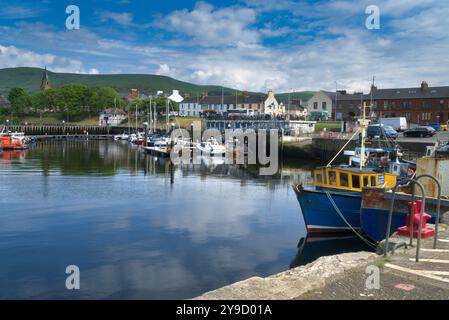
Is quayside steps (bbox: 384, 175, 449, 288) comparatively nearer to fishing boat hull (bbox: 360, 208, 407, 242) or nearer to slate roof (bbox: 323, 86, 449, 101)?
fishing boat hull (bbox: 360, 208, 407, 242)

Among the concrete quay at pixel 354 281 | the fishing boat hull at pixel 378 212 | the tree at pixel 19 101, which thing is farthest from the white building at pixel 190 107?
the concrete quay at pixel 354 281

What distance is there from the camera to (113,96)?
167000 millimetres

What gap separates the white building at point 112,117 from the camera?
6019 inches

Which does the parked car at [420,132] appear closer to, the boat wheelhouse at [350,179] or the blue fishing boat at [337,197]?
the blue fishing boat at [337,197]

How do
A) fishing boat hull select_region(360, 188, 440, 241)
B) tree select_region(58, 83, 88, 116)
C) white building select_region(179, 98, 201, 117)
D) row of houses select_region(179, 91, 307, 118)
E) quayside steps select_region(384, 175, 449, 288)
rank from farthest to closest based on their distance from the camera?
tree select_region(58, 83, 88, 116) < white building select_region(179, 98, 201, 117) < row of houses select_region(179, 91, 307, 118) < fishing boat hull select_region(360, 188, 440, 241) < quayside steps select_region(384, 175, 449, 288)

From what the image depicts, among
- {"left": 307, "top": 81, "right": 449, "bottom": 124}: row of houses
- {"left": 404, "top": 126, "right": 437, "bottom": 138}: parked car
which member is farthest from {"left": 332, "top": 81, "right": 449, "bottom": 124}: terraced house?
{"left": 404, "top": 126, "right": 437, "bottom": 138}: parked car

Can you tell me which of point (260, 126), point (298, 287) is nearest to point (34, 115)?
point (260, 126)

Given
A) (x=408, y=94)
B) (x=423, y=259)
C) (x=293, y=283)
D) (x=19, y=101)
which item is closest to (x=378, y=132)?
(x=408, y=94)

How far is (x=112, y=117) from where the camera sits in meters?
154

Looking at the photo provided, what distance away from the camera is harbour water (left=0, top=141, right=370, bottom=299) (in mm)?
14477

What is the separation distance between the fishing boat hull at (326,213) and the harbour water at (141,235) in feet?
3.14

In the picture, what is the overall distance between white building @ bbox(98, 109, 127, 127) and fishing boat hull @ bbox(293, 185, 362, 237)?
13748 cm
